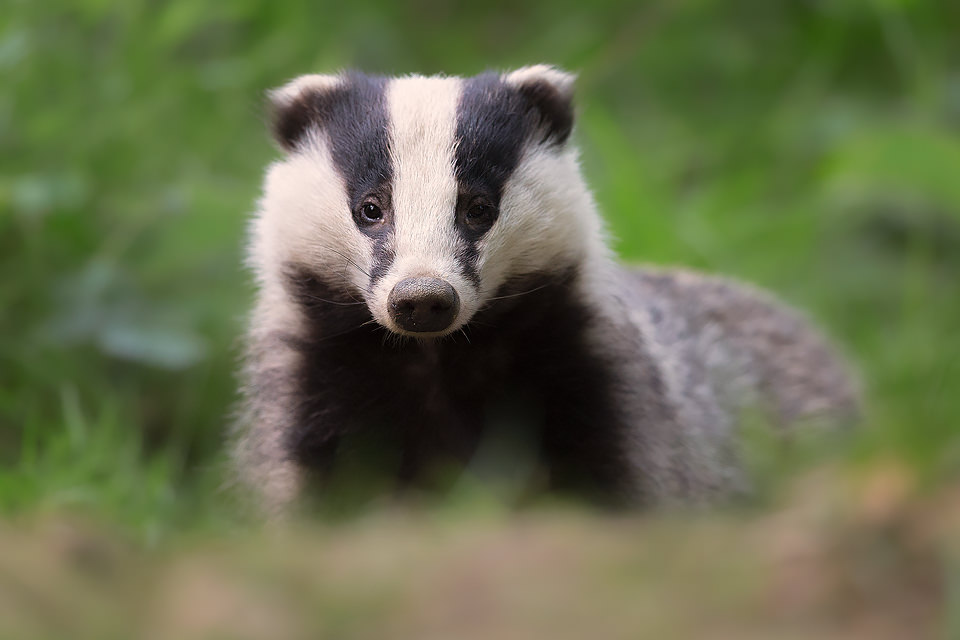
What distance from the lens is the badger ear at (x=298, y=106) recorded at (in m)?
3.11

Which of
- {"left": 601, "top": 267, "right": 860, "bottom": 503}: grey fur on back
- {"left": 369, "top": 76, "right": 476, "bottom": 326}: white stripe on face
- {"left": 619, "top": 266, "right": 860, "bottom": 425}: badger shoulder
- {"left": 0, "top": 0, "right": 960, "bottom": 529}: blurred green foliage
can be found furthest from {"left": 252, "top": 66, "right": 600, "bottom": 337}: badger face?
{"left": 0, "top": 0, "right": 960, "bottom": 529}: blurred green foliage

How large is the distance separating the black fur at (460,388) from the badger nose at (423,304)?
1.03 feet

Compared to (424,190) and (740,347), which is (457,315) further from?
(740,347)

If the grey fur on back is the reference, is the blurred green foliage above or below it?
above

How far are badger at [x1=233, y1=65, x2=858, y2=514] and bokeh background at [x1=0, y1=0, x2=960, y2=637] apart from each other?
373mm

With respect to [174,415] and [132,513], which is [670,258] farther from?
[132,513]

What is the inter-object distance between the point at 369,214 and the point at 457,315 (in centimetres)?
41

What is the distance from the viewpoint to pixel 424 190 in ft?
9.02

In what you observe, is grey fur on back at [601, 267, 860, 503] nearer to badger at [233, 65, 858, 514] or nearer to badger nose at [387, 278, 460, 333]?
badger at [233, 65, 858, 514]

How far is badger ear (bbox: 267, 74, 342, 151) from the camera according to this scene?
3109mm

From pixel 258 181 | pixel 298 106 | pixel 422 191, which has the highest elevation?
pixel 258 181

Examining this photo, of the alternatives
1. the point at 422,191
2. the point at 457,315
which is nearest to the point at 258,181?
the point at 422,191

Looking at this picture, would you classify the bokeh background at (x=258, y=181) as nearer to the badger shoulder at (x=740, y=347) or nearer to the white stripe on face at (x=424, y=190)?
the badger shoulder at (x=740, y=347)

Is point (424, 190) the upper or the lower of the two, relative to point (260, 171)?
lower
